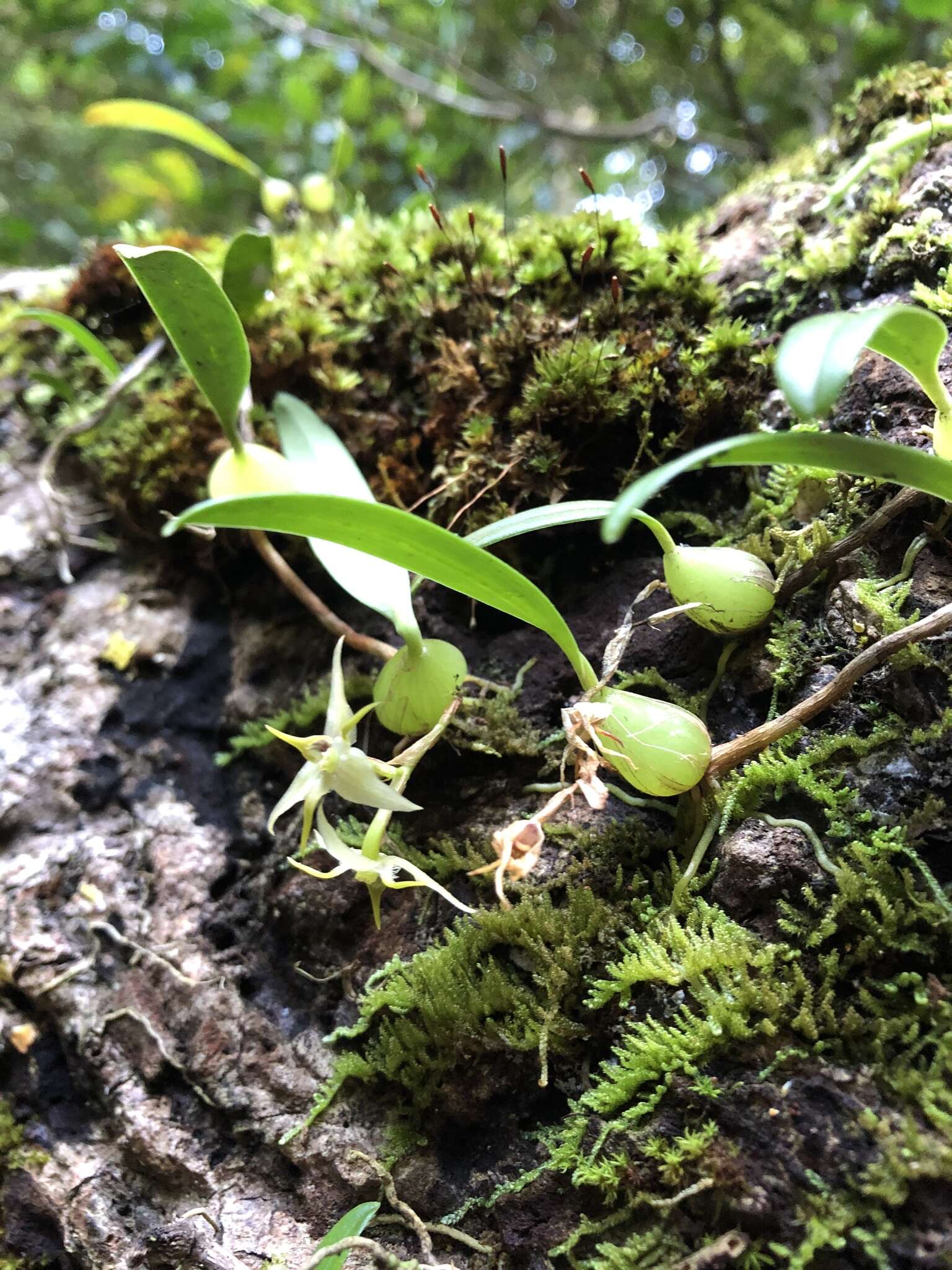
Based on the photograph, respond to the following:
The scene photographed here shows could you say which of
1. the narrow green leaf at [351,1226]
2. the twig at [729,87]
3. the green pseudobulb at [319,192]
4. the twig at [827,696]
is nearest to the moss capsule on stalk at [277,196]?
the green pseudobulb at [319,192]

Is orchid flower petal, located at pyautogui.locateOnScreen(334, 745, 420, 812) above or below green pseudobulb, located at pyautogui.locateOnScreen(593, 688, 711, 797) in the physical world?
above

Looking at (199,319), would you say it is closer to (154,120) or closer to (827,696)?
(827,696)

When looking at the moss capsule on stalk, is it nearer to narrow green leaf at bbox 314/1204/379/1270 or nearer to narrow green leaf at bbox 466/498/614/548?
narrow green leaf at bbox 466/498/614/548

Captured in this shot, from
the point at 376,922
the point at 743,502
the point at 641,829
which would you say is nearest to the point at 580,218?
Answer: the point at 743,502

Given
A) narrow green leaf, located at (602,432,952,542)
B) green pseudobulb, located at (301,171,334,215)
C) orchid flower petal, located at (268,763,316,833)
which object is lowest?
orchid flower petal, located at (268,763,316,833)

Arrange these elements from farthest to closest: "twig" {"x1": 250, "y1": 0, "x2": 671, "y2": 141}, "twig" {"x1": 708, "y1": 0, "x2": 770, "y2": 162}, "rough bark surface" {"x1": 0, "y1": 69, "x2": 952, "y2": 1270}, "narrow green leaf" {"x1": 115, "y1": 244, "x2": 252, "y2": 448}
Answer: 1. "twig" {"x1": 250, "y1": 0, "x2": 671, "y2": 141}
2. "twig" {"x1": 708, "y1": 0, "x2": 770, "y2": 162}
3. "narrow green leaf" {"x1": 115, "y1": 244, "x2": 252, "y2": 448}
4. "rough bark surface" {"x1": 0, "y1": 69, "x2": 952, "y2": 1270}

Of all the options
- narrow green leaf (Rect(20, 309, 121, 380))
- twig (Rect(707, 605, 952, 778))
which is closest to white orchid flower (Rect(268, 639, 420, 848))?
twig (Rect(707, 605, 952, 778))

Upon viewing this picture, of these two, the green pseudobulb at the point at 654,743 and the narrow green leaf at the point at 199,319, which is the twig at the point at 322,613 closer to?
the narrow green leaf at the point at 199,319
